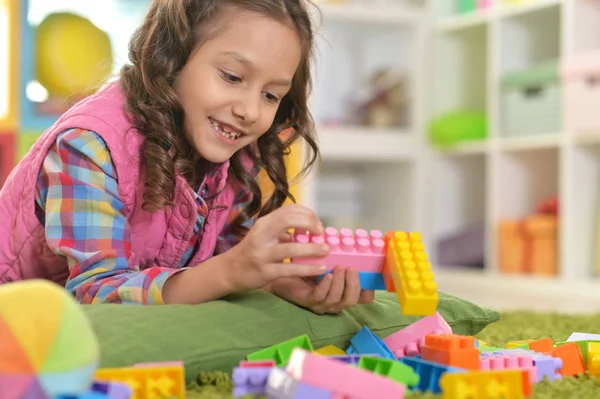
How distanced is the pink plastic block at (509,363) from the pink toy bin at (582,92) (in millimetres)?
1596

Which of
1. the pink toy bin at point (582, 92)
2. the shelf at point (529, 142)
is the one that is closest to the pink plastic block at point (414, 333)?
the pink toy bin at point (582, 92)

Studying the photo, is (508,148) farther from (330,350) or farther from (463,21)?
(330,350)

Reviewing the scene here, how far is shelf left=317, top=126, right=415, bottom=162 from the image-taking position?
114 inches

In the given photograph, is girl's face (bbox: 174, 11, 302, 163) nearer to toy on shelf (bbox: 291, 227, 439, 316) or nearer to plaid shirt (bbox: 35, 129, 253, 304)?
plaid shirt (bbox: 35, 129, 253, 304)

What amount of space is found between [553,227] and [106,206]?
1807 millimetres

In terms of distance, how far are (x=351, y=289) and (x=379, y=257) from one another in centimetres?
5

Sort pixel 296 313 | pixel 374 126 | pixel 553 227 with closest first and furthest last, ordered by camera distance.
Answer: pixel 296 313 → pixel 553 227 → pixel 374 126

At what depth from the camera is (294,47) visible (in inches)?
43.6

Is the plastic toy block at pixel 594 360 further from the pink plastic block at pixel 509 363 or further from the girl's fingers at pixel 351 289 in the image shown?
the girl's fingers at pixel 351 289

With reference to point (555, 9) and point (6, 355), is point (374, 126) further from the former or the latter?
point (6, 355)

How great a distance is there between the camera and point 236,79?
1084mm

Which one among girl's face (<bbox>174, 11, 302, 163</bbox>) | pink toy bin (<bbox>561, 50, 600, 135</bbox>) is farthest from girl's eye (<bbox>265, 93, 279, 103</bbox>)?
pink toy bin (<bbox>561, 50, 600, 135</bbox>)

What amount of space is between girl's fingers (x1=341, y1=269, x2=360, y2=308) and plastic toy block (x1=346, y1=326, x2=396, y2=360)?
3 cm

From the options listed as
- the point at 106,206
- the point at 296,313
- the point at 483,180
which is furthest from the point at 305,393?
the point at 483,180
